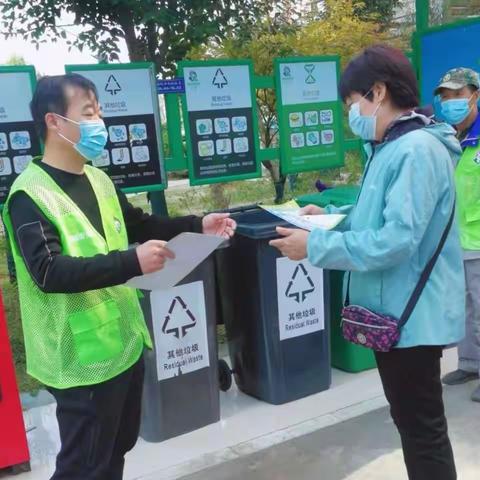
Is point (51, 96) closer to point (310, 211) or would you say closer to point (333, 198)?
point (310, 211)

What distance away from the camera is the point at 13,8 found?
651 centimetres

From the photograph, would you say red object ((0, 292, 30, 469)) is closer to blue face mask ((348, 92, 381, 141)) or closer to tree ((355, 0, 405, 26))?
blue face mask ((348, 92, 381, 141))

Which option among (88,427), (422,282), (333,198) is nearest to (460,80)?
(333,198)

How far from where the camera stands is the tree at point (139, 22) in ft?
20.8

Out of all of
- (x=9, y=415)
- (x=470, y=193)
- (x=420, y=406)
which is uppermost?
(x=470, y=193)

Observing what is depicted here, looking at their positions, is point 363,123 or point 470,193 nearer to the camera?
point 363,123

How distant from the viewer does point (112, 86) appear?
3979 mm

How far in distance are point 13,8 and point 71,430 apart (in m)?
5.82

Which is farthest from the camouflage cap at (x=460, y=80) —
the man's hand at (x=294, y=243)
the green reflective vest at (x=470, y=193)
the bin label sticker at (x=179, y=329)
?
the man's hand at (x=294, y=243)

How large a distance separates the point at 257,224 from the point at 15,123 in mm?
1634

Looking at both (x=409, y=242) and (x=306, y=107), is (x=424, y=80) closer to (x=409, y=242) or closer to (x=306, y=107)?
(x=306, y=107)

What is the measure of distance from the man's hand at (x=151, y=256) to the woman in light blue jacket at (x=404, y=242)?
1.42ft

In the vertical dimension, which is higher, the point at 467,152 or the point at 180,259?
the point at 467,152

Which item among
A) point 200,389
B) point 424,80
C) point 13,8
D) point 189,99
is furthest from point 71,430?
point 13,8
